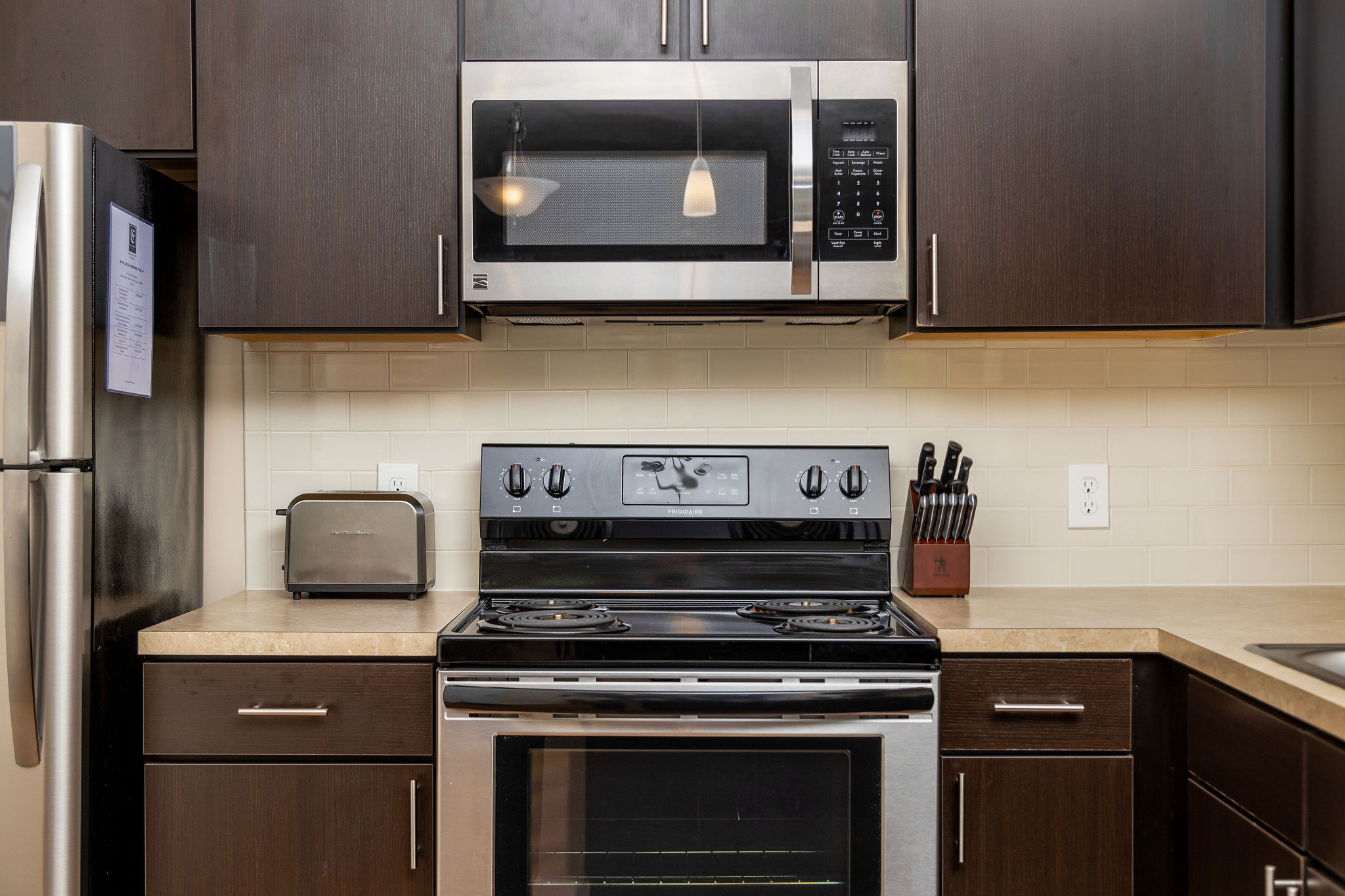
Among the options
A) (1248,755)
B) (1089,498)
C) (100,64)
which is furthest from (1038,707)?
(100,64)

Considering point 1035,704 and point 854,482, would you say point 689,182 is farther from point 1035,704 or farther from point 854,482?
point 1035,704

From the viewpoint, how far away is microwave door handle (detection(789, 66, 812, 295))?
1.59 metres

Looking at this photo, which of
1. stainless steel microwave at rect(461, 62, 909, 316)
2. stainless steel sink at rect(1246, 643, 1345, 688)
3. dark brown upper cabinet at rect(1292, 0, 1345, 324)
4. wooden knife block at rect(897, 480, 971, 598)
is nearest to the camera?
stainless steel sink at rect(1246, 643, 1345, 688)

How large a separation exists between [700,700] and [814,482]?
60 centimetres

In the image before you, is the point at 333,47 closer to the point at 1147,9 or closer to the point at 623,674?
the point at 623,674

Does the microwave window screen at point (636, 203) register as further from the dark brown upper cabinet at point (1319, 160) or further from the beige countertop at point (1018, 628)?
the dark brown upper cabinet at point (1319, 160)

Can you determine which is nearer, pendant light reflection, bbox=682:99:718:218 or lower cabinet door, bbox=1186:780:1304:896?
lower cabinet door, bbox=1186:780:1304:896

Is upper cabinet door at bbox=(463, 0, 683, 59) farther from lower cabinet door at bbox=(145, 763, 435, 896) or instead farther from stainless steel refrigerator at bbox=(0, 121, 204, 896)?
lower cabinet door at bbox=(145, 763, 435, 896)

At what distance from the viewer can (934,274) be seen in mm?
1596

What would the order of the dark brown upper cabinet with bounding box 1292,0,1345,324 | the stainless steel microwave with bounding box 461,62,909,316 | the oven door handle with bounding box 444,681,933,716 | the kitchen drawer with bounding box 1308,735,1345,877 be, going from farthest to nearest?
the stainless steel microwave with bounding box 461,62,909,316, the dark brown upper cabinet with bounding box 1292,0,1345,324, the oven door handle with bounding box 444,681,933,716, the kitchen drawer with bounding box 1308,735,1345,877

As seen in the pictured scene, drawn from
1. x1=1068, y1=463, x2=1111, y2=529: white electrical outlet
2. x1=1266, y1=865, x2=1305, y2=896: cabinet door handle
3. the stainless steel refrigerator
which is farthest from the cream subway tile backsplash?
x1=1266, y1=865, x2=1305, y2=896: cabinet door handle

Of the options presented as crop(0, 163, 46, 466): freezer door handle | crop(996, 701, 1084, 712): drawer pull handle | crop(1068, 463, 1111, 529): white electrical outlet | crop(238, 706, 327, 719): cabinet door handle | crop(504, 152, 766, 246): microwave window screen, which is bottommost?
crop(238, 706, 327, 719): cabinet door handle

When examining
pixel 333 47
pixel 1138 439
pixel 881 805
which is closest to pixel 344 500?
pixel 333 47

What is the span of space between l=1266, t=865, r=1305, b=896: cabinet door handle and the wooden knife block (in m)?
0.70
